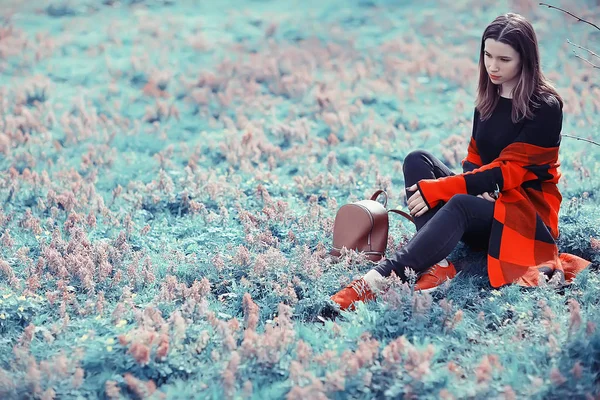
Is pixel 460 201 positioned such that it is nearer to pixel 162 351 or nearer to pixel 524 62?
pixel 524 62

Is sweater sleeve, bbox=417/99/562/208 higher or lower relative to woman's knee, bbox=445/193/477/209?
higher

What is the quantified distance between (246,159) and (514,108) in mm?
3775

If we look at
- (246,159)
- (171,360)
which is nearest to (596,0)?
(246,159)

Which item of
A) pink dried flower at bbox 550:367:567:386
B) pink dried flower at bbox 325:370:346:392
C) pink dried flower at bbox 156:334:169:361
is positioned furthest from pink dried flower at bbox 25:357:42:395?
pink dried flower at bbox 550:367:567:386

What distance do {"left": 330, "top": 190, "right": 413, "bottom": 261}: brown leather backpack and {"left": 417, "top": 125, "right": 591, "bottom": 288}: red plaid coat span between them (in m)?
0.43

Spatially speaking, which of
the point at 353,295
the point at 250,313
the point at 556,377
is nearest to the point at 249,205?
the point at 353,295

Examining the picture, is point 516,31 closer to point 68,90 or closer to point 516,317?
point 516,317

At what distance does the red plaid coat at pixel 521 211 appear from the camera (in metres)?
4.35

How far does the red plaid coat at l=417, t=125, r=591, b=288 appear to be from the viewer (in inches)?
171

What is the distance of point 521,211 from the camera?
4418mm

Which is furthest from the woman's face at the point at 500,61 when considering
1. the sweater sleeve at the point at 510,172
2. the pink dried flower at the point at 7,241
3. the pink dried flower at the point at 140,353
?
the pink dried flower at the point at 7,241

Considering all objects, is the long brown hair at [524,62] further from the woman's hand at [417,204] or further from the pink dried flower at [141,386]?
the pink dried flower at [141,386]

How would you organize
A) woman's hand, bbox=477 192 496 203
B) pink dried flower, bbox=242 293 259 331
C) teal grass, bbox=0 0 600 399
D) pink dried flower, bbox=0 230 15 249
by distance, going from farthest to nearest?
pink dried flower, bbox=0 230 15 249 < woman's hand, bbox=477 192 496 203 < pink dried flower, bbox=242 293 259 331 < teal grass, bbox=0 0 600 399

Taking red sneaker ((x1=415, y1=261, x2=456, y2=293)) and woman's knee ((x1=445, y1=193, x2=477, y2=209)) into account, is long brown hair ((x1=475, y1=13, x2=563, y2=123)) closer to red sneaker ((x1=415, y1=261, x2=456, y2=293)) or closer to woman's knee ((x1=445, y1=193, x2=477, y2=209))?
woman's knee ((x1=445, y1=193, x2=477, y2=209))
